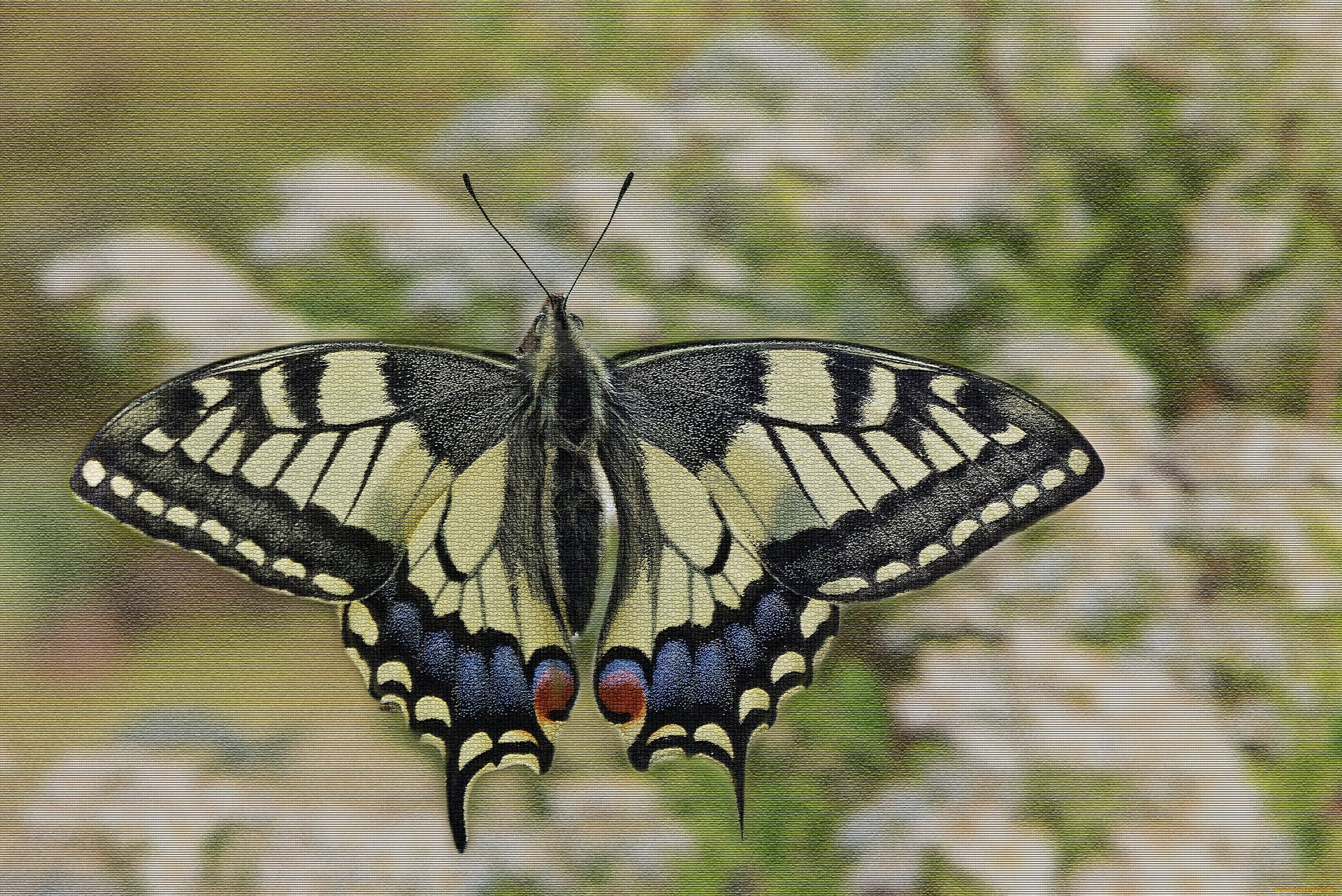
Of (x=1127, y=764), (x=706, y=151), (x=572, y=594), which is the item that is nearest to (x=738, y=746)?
(x=572, y=594)

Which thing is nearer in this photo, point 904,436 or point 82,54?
point 904,436

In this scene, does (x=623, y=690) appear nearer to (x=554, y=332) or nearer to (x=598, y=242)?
(x=554, y=332)

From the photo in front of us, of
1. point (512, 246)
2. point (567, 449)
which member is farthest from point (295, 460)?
point (512, 246)

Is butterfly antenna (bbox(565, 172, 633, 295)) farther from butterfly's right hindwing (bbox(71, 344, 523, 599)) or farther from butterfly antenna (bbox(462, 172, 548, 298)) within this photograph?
butterfly's right hindwing (bbox(71, 344, 523, 599))

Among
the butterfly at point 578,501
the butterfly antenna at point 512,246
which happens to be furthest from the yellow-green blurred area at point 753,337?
the butterfly at point 578,501

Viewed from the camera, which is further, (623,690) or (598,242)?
(598,242)

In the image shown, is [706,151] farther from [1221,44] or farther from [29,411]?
[29,411]
